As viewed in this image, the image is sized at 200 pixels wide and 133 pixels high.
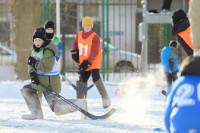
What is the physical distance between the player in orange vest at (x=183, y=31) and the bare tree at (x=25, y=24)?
675 centimetres

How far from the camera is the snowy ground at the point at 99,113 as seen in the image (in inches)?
211

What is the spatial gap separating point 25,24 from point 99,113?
6.22m

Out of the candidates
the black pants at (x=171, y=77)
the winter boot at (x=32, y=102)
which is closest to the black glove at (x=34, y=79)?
the winter boot at (x=32, y=102)

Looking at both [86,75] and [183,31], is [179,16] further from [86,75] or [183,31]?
[86,75]

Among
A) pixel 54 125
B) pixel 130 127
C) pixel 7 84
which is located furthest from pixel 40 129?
pixel 7 84

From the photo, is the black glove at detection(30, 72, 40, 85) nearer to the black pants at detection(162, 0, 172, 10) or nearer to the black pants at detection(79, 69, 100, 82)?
the black pants at detection(79, 69, 100, 82)

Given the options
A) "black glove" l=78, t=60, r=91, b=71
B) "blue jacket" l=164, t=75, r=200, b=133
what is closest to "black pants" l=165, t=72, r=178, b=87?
"black glove" l=78, t=60, r=91, b=71

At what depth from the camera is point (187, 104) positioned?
9.48 feet

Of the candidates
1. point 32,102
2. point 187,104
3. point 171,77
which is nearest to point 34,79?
point 32,102

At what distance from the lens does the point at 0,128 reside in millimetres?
5465

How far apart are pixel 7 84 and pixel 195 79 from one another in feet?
29.3

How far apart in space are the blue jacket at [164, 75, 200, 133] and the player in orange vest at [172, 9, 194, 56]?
9.93 ft

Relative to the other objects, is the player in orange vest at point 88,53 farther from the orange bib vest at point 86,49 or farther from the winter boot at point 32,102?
the winter boot at point 32,102

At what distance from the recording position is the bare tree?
12.4 m
